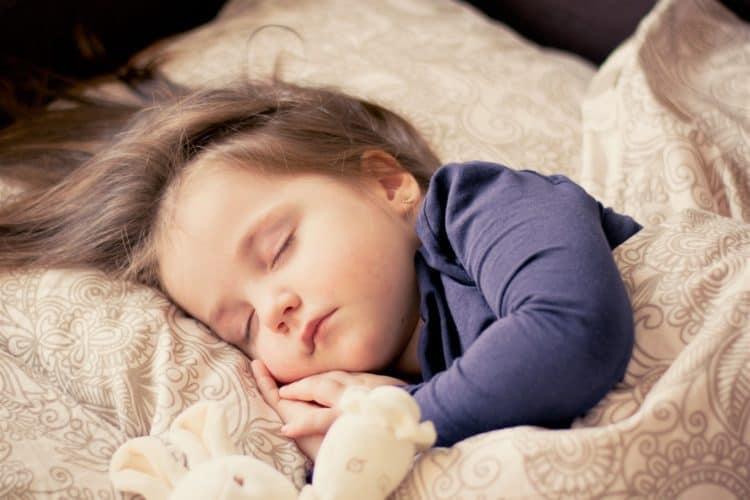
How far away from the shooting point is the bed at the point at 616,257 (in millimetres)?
718

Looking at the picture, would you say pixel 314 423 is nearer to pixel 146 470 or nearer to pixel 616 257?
pixel 146 470

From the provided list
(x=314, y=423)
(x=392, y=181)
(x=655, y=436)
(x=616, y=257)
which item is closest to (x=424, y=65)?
(x=392, y=181)

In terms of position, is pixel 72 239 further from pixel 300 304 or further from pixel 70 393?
pixel 300 304

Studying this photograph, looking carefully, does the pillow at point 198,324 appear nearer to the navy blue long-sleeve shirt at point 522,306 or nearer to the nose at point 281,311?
the nose at point 281,311

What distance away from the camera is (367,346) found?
937 millimetres

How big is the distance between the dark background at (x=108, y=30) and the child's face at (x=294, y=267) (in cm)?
68

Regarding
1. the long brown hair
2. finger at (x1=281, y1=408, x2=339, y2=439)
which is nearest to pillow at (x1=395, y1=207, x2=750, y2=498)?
finger at (x1=281, y1=408, x2=339, y2=439)

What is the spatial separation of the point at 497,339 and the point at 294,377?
0.29 metres

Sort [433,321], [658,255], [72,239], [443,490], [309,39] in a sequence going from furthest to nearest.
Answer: [309,39], [72,239], [433,321], [658,255], [443,490]

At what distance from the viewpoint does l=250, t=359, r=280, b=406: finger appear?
966mm

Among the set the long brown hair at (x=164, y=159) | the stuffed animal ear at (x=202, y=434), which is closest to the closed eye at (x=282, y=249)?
the long brown hair at (x=164, y=159)

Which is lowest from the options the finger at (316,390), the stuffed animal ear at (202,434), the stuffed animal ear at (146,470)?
the finger at (316,390)

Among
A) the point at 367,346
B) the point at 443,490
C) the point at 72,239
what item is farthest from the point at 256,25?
the point at 443,490

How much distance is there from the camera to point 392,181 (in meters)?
1.13
